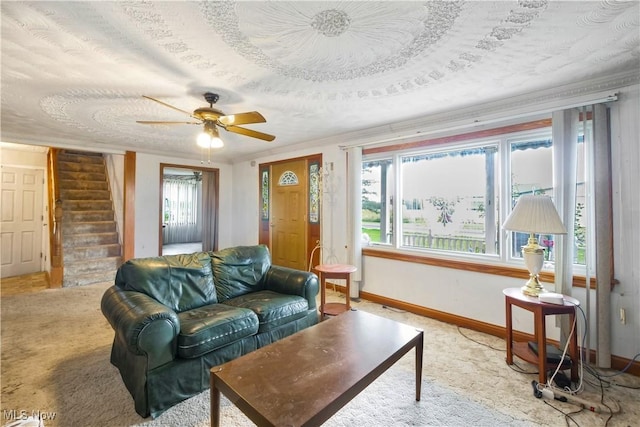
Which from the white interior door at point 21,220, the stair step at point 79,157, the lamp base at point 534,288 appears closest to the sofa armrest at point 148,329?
the lamp base at point 534,288

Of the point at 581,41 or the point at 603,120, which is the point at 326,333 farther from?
the point at 603,120

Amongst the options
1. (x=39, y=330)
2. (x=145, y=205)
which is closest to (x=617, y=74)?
(x=39, y=330)

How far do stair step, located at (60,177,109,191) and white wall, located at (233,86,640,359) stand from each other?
3.62 meters

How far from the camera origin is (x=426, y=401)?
1847mm

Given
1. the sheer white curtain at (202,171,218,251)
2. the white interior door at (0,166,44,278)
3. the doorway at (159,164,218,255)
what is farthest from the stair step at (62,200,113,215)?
the doorway at (159,164,218,255)

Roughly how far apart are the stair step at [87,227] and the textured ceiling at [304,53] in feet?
8.38

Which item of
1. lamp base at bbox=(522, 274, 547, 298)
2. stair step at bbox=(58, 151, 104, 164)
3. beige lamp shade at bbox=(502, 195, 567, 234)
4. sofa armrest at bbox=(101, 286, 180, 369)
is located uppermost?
stair step at bbox=(58, 151, 104, 164)

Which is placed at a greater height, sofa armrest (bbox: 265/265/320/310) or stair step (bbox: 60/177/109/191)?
stair step (bbox: 60/177/109/191)

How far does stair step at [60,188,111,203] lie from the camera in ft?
17.1

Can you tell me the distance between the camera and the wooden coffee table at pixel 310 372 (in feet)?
3.76

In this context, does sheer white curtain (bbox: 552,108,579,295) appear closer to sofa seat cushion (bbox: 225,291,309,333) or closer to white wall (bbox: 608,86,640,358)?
white wall (bbox: 608,86,640,358)

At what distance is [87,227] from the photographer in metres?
5.09

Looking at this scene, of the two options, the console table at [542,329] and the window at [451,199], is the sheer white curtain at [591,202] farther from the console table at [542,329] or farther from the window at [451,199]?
the window at [451,199]

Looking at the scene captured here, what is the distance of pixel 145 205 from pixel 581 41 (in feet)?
19.2
